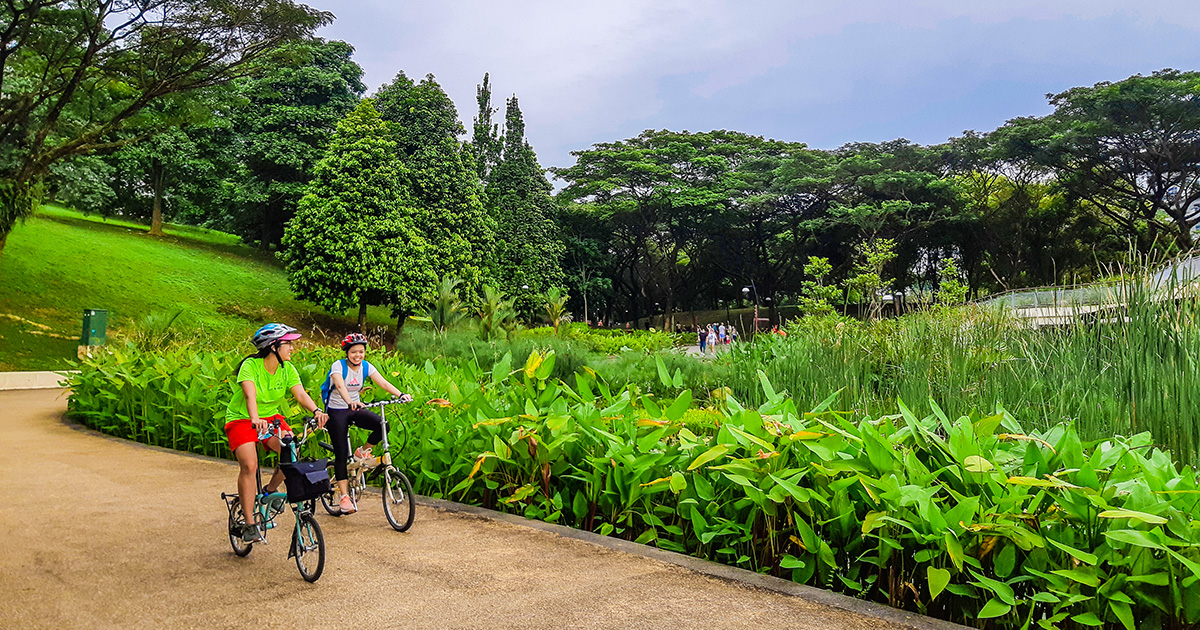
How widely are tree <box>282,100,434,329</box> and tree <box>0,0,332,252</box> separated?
6650 millimetres

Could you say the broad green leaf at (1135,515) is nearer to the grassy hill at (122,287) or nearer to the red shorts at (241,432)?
the red shorts at (241,432)

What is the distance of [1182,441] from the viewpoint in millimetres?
3967

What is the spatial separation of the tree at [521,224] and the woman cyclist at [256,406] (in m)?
25.8

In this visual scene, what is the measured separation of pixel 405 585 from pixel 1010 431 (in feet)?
10.4

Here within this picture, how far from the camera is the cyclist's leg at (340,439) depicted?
479 cm

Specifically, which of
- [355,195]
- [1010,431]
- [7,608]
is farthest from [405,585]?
[355,195]

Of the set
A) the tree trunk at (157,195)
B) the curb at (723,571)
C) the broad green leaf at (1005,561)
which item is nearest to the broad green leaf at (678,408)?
the curb at (723,571)

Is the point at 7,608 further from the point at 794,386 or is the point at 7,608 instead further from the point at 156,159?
the point at 156,159

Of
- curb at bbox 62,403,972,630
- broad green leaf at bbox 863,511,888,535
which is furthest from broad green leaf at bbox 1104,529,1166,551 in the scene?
broad green leaf at bbox 863,511,888,535

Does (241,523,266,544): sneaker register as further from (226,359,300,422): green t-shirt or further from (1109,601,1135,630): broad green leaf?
(1109,601,1135,630): broad green leaf

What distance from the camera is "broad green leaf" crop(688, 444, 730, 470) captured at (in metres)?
3.72

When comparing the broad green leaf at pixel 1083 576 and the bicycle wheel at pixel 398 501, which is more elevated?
the broad green leaf at pixel 1083 576

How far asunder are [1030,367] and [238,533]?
539 cm

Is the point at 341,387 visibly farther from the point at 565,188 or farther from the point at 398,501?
the point at 565,188
